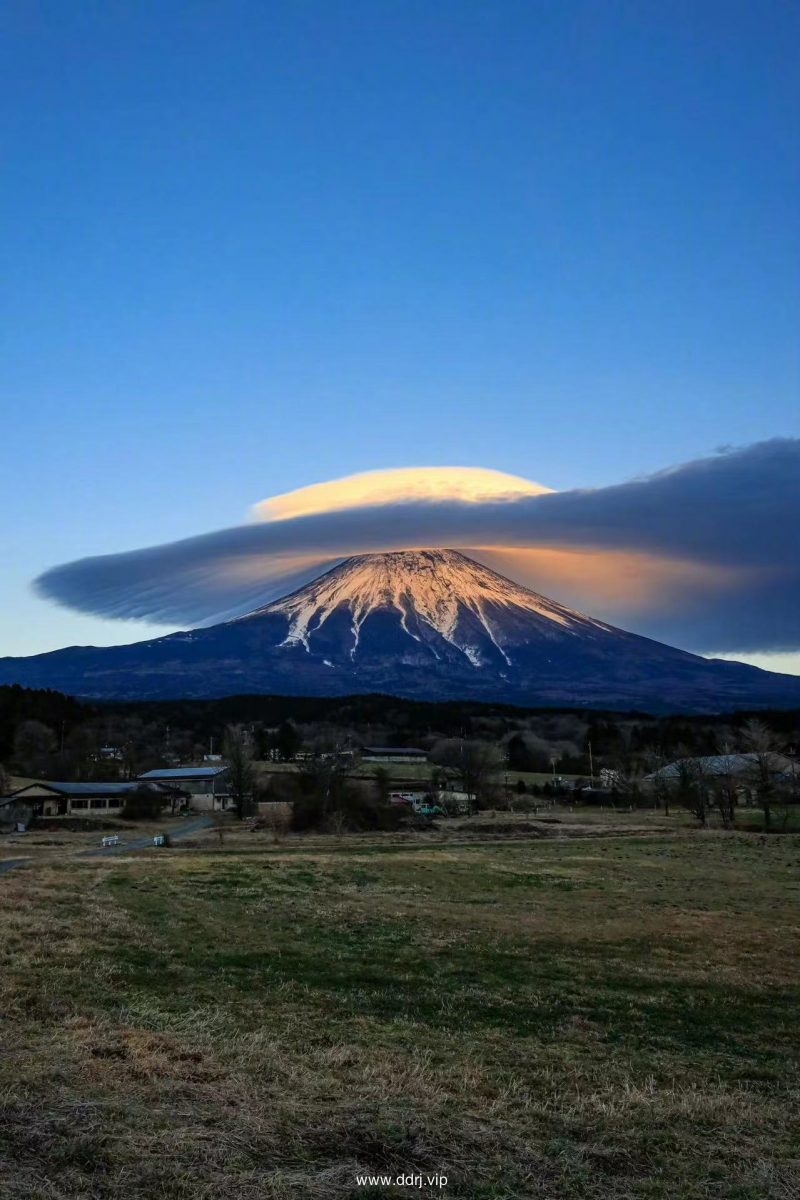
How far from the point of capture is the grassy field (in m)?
7.13

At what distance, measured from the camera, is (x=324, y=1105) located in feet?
27.9

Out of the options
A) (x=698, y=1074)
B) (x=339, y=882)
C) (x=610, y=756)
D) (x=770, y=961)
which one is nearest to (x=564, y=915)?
(x=770, y=961)

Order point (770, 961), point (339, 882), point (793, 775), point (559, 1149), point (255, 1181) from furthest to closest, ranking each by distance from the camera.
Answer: point (793, 775), point (339, 882), point (770, 961), point (559, 1149), point (255, 1181)

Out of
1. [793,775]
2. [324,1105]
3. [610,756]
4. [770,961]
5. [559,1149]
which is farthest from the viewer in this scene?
[610,756]

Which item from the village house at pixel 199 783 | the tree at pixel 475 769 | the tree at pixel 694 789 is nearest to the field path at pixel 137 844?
the village house at pixel 199 783

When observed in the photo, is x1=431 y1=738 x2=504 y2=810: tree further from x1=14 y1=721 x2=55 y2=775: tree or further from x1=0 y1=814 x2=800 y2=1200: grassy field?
x1=0 y1=814 x2=800 y2=1200: grassy field

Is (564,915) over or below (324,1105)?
below

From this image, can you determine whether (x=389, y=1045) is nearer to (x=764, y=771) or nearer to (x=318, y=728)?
(x=764, y=771)

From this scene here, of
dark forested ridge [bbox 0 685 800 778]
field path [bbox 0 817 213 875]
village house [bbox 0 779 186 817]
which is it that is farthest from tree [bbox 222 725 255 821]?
dark forested ridge [bbox 0 685 800 778]

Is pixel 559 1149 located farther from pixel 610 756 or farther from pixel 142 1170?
pixel 610 756

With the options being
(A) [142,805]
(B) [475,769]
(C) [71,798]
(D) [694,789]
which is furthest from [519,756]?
(C) [71,798]

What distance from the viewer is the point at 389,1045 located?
11023mm

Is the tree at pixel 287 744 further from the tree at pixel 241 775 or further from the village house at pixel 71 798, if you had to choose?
the tree at pixel 241 775

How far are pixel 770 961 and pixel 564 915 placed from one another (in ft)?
19.8
